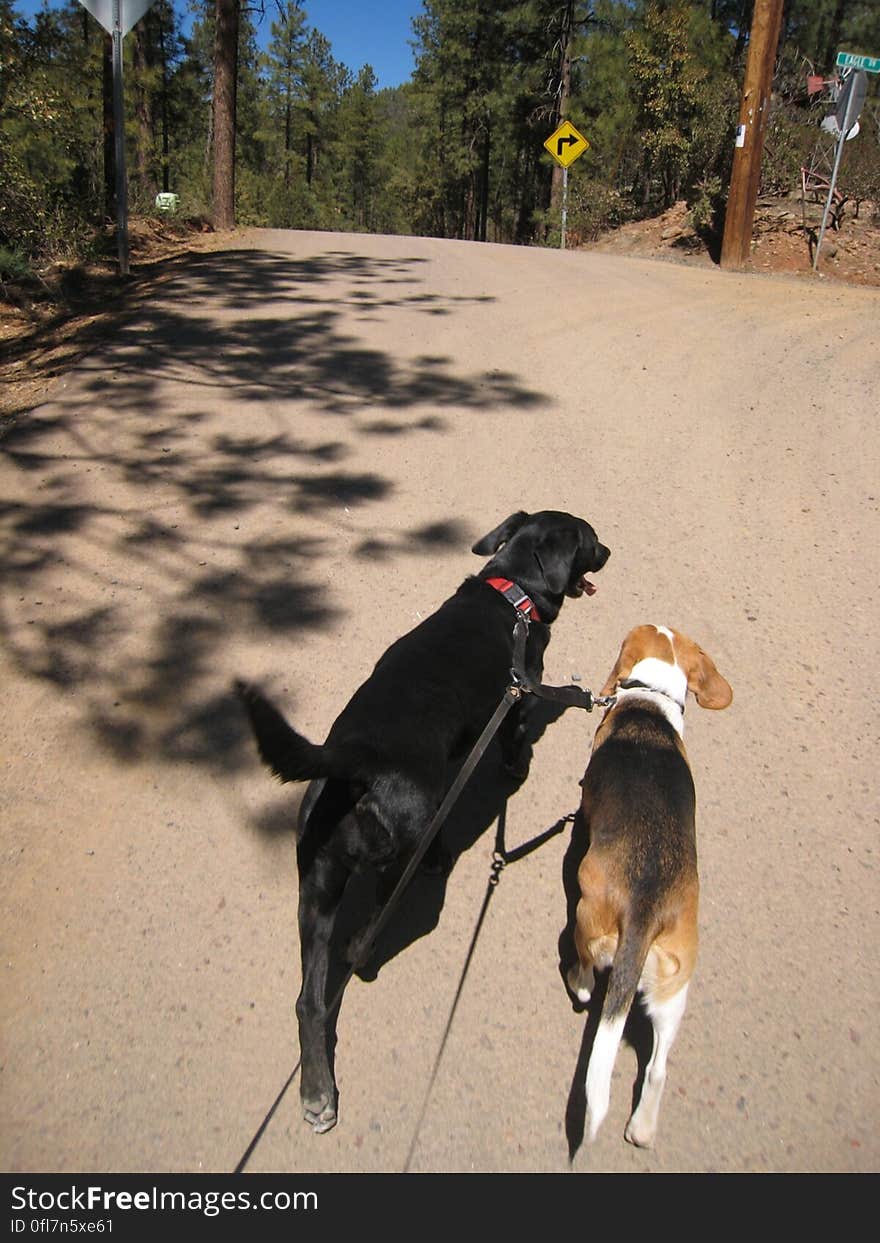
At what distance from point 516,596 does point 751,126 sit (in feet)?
42.9

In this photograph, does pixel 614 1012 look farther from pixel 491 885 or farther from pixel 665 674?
pixel 665 674

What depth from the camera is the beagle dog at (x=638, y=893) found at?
7.47ft

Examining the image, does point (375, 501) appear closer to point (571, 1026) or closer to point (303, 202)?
point (571, 1026)

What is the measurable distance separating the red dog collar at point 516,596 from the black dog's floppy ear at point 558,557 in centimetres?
14

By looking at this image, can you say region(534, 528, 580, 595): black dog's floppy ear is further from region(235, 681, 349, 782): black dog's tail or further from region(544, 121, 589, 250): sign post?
region(544, 121, 589, 250): sign post

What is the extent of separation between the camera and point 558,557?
11.8 feet

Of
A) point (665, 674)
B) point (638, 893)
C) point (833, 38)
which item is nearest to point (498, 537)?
point (665, 674)

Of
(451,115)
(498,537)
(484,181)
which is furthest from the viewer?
(484,181)

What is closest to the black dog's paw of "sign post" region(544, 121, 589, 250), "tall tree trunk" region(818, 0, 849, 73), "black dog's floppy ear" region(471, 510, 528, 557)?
"black dog's floppy ear" region(471, 510, 528, 557)

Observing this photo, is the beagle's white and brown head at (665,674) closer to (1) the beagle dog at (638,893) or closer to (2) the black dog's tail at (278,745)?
(1) the beagle dog at (638,893)

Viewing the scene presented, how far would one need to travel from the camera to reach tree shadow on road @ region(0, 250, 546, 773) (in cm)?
423

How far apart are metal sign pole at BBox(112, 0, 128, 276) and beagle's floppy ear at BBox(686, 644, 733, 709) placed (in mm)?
9293

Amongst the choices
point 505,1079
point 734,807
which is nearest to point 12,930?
point 505,1079

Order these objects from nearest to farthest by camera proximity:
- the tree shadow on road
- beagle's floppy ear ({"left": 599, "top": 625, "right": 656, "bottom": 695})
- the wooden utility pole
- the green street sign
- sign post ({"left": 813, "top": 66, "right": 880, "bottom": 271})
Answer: beagle's floppy ear ({"left": 599, "top": 625, "right": 656, "bottom": 695}) → the tree shadow on road → the green street sign → sign post ({"left": 813, "top": 66, "right": 880, "bottom": 271}) → the wooden utility pole
